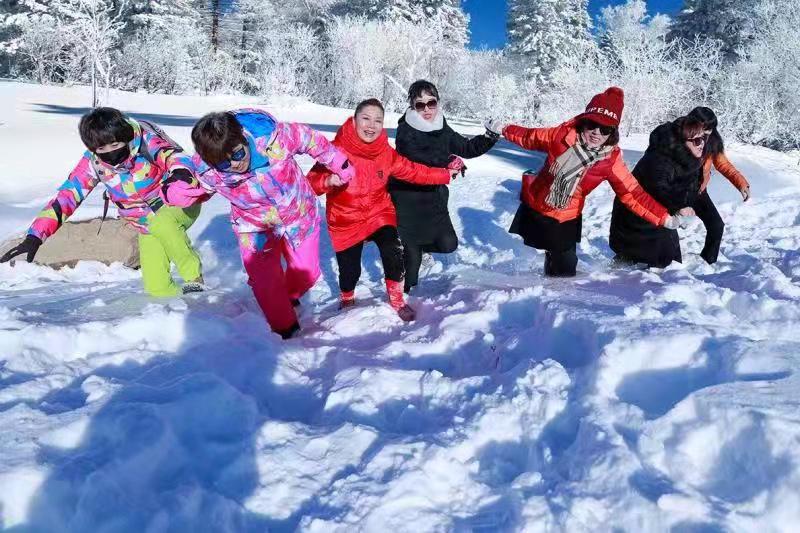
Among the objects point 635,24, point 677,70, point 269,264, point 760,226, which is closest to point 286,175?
point 269,264

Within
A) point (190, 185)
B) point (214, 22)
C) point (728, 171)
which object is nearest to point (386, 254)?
point (190, 185)

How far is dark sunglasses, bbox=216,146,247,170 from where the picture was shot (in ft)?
9.16

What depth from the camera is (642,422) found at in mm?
1851

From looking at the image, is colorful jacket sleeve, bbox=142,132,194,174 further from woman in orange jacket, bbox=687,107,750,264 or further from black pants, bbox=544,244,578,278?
woman in orange jacket, bbox=687,107,750,264

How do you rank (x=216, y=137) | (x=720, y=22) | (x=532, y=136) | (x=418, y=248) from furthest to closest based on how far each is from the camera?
(x=720, y=22) < (x=418, y=248) < (x=532, y=136) < (x=216, y=137)

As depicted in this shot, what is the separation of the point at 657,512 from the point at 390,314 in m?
2.16

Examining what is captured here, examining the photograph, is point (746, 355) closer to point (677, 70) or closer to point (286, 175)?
point (286, 175)

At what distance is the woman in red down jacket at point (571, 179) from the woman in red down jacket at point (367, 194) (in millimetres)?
631

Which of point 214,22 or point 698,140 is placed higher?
point 214,22

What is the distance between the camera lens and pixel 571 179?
3.67 metres

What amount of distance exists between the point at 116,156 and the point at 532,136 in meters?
2.75

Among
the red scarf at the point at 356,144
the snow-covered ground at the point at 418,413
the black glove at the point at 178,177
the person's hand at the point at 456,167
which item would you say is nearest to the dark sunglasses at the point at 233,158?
the black glove at the point at 178,177

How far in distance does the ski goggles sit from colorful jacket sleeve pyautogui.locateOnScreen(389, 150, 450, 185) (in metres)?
1.08

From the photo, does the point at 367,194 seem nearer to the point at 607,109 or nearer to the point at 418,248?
the point at 418,248
